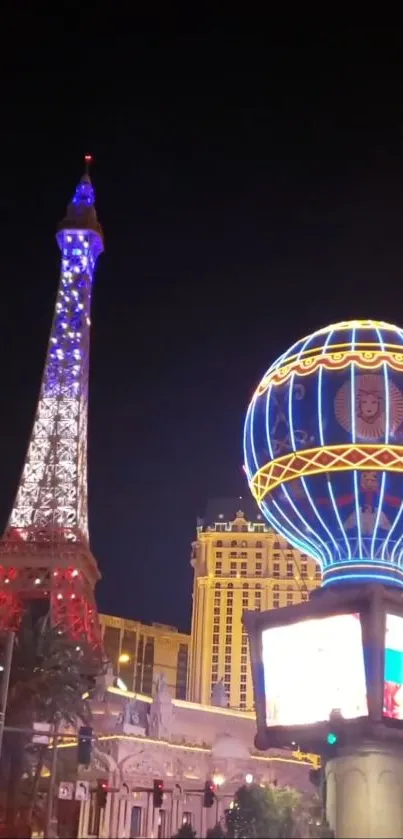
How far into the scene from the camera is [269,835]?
3297 cm

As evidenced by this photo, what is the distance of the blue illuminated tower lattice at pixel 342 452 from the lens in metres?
35.0

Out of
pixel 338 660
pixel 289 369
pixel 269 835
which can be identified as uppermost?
pixel 289 369

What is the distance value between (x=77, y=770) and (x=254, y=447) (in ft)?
51.7

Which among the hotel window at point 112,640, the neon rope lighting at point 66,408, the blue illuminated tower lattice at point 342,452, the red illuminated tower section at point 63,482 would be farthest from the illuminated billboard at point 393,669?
the hotel window at point 112,640

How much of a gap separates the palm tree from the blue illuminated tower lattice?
11.6m

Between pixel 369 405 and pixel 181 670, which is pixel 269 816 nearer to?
pixel 369 405

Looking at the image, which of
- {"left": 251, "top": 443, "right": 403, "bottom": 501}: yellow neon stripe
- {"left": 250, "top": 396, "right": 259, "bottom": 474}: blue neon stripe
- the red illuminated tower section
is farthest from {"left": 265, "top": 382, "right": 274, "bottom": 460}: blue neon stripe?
the red illuminated tower section

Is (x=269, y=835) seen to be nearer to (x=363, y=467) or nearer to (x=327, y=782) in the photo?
(x=327, y=782)

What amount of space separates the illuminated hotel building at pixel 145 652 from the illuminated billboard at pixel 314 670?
87.0 meters

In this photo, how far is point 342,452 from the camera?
35219 millimetres

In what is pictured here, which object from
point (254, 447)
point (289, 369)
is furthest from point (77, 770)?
point (289, 369)

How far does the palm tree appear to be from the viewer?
130ft

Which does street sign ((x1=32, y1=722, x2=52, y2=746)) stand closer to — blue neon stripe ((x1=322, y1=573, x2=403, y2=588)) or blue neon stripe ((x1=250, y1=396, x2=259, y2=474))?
blue neon stripe ((x1=322, y1=573, x2=403, y2=588))

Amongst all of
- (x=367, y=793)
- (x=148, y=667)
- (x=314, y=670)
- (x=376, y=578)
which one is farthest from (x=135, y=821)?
(x=148, y=667)
